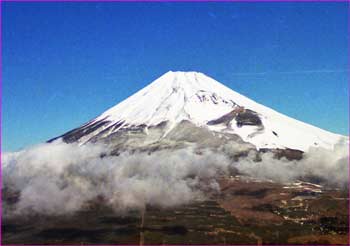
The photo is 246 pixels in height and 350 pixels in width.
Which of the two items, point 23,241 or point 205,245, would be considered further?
point 23,241

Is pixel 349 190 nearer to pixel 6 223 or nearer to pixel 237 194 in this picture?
pixel 237 194

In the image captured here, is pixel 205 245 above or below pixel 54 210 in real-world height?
below

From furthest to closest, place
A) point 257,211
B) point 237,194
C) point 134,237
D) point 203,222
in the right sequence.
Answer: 1. point 237,194
2. point 257,211
3. point 203,222
4. point 134,237

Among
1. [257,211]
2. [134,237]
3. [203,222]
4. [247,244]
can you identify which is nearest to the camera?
[247,244]

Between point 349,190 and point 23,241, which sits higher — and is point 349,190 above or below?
above

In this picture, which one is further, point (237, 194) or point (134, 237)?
point (237, 194)

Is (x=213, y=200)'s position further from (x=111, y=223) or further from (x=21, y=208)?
(x=21, y=208)

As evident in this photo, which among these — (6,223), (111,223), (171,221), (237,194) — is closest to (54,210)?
(6,223)

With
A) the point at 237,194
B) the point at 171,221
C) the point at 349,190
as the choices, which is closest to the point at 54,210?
the point at 171,221
